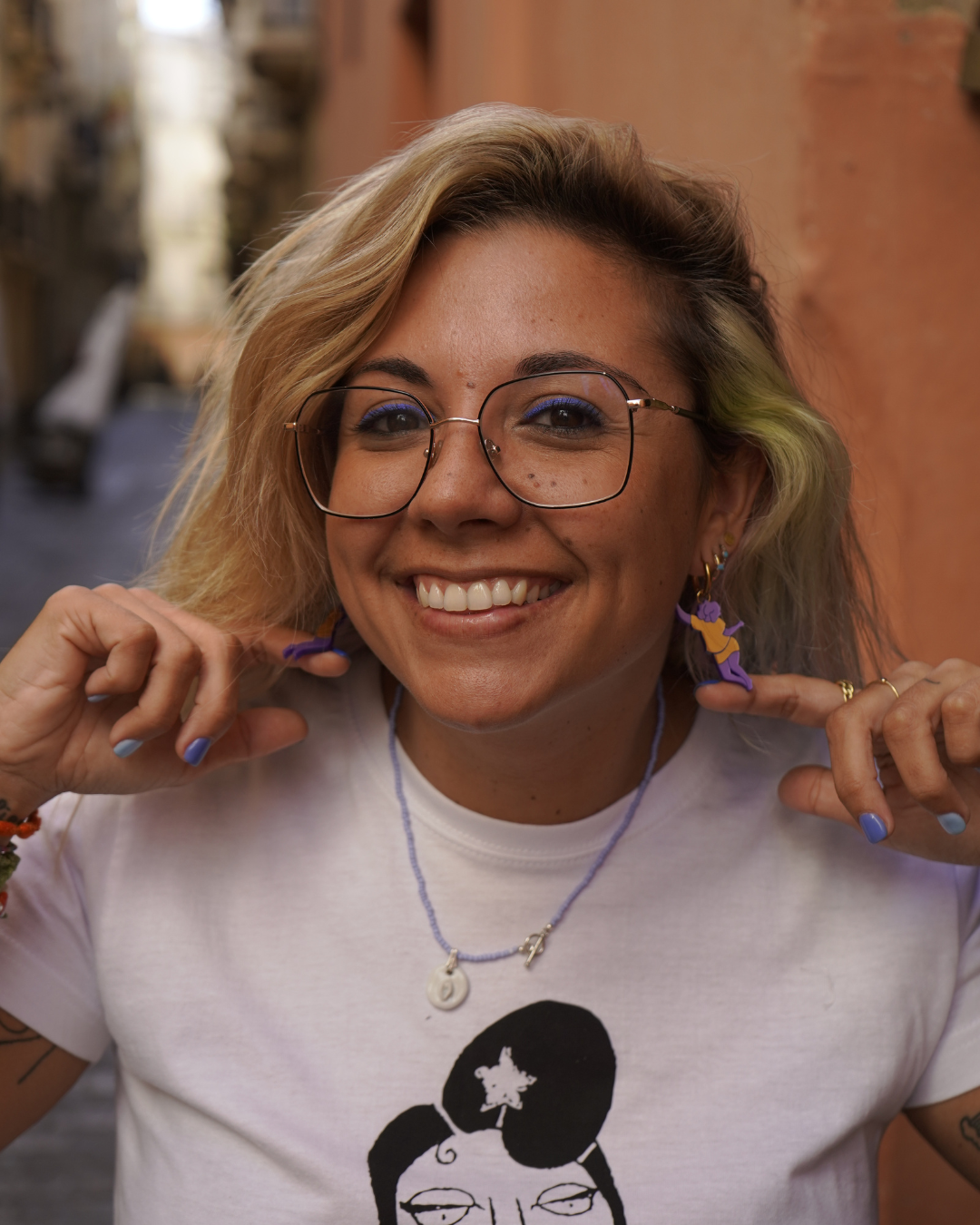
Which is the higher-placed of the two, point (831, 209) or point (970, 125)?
point (970, 125)

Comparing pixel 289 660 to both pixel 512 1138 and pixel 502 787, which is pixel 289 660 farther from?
pixel 512 1138

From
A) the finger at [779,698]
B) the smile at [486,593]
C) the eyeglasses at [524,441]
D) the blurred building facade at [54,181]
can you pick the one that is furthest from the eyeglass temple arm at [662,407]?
the blurred building facade at [54,181]

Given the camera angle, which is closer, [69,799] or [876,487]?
[69,799]

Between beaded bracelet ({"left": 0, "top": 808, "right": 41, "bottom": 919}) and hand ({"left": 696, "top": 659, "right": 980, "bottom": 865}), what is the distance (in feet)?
2.98

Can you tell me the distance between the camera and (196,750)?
160 centimetres

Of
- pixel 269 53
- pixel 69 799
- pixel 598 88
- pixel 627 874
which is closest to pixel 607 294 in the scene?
pixel 627 874

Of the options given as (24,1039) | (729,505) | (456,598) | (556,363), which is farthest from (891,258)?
(24,1039)

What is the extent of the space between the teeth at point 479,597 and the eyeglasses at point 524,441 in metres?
0.12

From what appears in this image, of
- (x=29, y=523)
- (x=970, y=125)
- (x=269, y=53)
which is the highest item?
(x=970, y=125)

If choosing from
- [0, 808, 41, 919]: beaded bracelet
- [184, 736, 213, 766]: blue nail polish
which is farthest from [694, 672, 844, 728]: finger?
[0, 808, 41, 919]: beaded bracelet

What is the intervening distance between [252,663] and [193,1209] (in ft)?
2.37

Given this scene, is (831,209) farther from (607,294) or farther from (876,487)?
(607,294)

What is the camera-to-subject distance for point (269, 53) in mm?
14055

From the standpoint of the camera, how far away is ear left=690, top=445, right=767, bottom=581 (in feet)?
5.74
